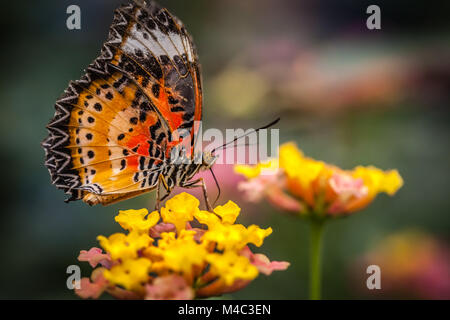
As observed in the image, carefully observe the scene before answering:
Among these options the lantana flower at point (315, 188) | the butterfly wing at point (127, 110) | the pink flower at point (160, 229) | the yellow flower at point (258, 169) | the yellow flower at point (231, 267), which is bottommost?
the yellow flower at point (231, 267)

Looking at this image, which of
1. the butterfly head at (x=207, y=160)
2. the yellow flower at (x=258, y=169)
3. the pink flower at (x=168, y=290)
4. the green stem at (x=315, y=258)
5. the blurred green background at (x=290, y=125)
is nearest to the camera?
the pink flower at (x=168, y=290)

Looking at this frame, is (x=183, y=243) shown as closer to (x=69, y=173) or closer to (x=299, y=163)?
(x=69, y=173)

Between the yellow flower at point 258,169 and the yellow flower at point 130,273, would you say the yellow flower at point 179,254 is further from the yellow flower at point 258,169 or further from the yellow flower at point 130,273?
the yellow flower at point 258,169

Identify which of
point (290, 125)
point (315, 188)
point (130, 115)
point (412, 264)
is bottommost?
point (412, 264)

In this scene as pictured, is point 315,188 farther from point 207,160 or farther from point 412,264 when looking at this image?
point 412,264

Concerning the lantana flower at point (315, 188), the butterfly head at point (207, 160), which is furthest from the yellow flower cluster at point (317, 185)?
the butterfly head at point (207, 160)

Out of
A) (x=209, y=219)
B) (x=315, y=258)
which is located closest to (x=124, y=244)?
(x=209, y=219)

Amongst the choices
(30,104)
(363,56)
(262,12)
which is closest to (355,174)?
(363,56)
